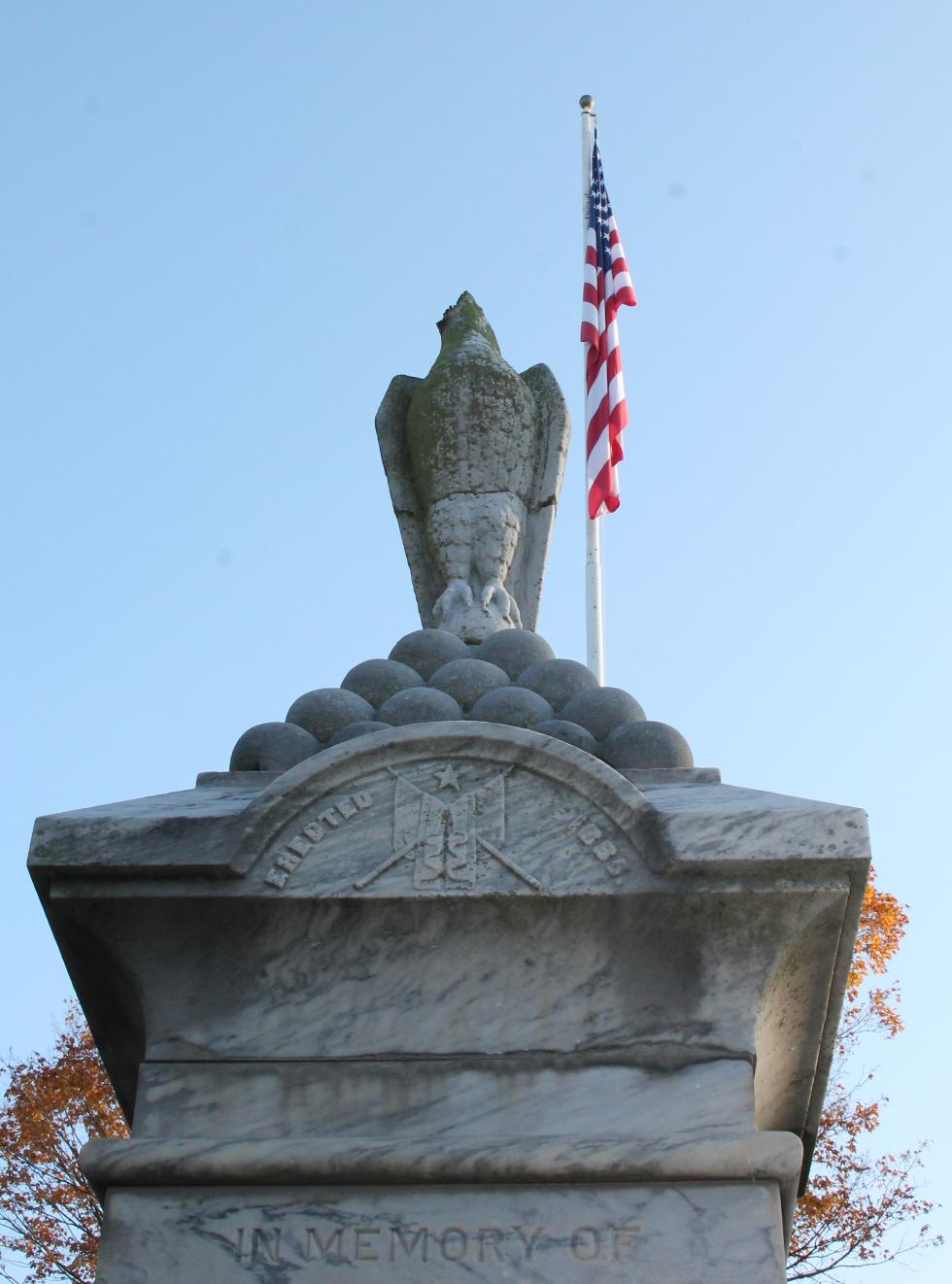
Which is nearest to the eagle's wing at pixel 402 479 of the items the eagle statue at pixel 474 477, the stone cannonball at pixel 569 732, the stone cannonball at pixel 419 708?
the eagle statue at pixel 474 477

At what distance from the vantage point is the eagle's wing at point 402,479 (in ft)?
20.5

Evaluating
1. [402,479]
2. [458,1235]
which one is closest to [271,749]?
[458,1235]

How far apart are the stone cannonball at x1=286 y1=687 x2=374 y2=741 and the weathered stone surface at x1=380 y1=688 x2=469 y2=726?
4.1 inches

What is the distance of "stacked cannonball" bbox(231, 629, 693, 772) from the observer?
406cm

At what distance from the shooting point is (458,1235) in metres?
2.96

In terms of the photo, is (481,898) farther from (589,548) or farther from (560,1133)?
(589,548)

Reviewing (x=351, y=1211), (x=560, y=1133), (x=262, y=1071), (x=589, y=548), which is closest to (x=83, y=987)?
(x=262, y=1071)

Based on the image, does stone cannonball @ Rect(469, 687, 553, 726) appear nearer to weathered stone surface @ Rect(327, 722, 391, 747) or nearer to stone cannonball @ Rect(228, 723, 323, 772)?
weathered stone surface @ Rect(327, 722, 391, 747)

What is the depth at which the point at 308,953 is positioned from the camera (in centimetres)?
333

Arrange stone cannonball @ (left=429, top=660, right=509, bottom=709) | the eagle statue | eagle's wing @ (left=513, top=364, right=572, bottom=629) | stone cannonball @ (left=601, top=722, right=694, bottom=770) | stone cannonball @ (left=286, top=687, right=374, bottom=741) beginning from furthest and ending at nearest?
eagle's wing @ (left=513, top=364, right=572, bottom=629)
the eagle statue
stone cannonball @ (left=429, top=660, right=509, bottom=709)
stone cannonball @ (left=286, top=687, right=374, bottom=741)
stone cannonball @ (left=601, top=722, right=694, bottom=770)

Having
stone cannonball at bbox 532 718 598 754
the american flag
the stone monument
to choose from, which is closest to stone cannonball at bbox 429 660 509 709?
stone cannonball at bbox 532 718 598 754

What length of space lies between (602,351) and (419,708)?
6.12 m

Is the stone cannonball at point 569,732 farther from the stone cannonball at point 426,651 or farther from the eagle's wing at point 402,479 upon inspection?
the eagle's wing at point 402,479

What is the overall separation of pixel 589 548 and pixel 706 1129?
21.7 feet
